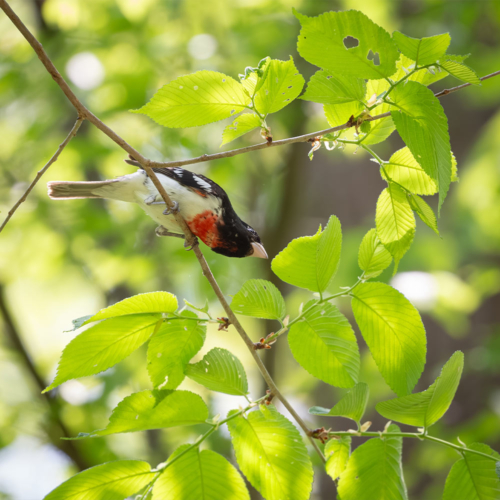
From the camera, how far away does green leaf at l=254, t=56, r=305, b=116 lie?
1221mm

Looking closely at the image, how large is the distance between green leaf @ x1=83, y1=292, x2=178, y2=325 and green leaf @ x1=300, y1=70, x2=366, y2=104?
0.61 meters

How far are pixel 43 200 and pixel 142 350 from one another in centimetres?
162

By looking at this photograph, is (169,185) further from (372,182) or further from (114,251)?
(372,182)

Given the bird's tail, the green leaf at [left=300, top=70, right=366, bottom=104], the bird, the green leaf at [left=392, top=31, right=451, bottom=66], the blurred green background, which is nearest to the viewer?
the green leaf at [left=392, top=31, right=451, bottom=66]

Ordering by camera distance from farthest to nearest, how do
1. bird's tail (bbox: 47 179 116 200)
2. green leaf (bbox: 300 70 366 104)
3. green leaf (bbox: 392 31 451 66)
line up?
bird's tail (bbox: 47 179 116 200)
green leaf (bbox: 300 70 366 104)
green leaf (bbox: 392 31 451 66)

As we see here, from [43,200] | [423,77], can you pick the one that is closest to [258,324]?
[43,200]

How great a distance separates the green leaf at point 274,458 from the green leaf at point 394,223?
54 cm

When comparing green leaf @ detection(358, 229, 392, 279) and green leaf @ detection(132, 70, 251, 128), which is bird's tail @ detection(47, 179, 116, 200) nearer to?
green leaf @ detection(132, 70, 251, 128)

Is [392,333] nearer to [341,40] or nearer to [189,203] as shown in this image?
[341,40]

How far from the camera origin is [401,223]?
1289 mm

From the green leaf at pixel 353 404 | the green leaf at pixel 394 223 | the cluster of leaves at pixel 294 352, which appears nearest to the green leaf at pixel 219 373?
the cluster of leaves at pixel 294 352

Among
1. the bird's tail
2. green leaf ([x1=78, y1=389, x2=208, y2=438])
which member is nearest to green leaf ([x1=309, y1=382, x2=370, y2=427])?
green leaf ([x1=78, y1=389, x2=208, y2=438])

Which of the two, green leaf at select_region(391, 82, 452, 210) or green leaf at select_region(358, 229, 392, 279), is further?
green leaf at select_region(358, 229, 392, 279)

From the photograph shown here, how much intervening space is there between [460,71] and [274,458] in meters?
1.04
